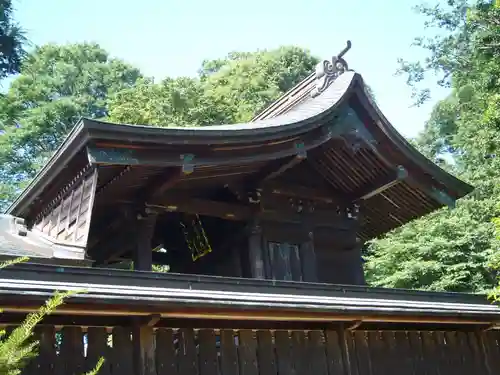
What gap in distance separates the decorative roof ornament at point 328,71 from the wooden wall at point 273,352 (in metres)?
4.78

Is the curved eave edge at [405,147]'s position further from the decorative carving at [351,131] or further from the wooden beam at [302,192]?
the wooden beam at [302,192]

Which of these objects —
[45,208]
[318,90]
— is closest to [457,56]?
[318,90]

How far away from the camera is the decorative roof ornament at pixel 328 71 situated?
37.9 ft

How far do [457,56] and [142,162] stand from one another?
82.8 feet

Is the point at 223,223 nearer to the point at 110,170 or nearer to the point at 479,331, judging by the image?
the point at 110,170

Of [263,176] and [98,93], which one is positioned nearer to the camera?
[263,176]

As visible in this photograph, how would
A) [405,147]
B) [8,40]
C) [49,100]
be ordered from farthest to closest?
[49,100]
[8,40]
[405,147]

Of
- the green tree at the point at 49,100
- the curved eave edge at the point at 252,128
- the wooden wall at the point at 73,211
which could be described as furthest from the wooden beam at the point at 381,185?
the green tree at the point at 49,100

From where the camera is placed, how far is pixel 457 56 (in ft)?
97.1

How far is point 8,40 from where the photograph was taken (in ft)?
64.1

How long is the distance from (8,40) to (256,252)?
44.0ft

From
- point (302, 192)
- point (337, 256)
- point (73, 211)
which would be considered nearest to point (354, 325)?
point (302, 192)

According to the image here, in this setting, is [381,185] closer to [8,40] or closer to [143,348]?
[143,348]

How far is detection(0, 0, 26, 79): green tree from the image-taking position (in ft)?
64.0
